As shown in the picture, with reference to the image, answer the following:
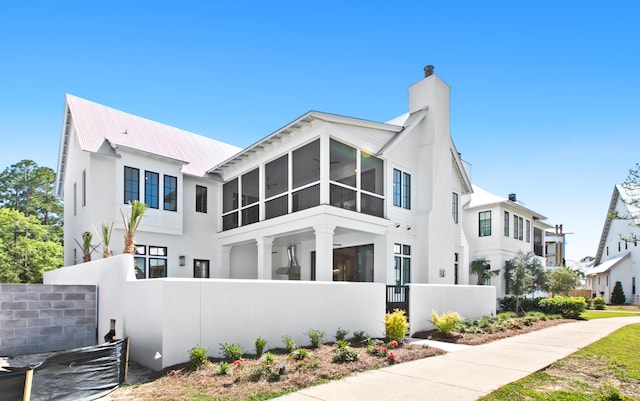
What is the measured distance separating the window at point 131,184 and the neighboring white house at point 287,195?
0.04 meters

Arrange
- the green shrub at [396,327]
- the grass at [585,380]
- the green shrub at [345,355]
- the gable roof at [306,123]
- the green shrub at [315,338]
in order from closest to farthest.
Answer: the grass at [585,380] → the green shrub at [345,355] → the green shrub at [315,338] → the green shrub at [396,327] → the gable roof at [306,123]

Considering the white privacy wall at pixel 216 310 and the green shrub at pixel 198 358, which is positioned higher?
the white privacy wall at pixel 216 310

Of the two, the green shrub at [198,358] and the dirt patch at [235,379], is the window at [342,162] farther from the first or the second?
the green shrub at [198,358]

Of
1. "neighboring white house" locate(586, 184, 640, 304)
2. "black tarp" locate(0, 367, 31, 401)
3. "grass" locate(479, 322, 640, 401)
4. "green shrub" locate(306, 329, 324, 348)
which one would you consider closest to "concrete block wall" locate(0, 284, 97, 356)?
"green shrub" locate(306, 329, 324, 348)

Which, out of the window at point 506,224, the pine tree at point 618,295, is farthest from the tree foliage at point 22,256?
the pine tree at point 618,295

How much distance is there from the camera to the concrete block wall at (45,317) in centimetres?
1018

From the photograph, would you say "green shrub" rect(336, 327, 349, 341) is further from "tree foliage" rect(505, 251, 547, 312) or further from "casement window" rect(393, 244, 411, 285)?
"tree foliage" rect(505, 251, 547, 312)

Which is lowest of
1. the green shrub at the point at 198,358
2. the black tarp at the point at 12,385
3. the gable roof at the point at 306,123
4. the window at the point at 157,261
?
the green shrub at the point at 198,358

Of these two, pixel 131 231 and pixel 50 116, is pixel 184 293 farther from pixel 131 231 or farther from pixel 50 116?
pixel 50 116

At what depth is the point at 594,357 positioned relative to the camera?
8734 millimetres

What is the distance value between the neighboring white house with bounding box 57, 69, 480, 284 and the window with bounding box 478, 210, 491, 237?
17.4 ft

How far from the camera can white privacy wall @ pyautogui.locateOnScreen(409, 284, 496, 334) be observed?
39.9 feet

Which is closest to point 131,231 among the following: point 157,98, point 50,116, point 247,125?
point 157,98

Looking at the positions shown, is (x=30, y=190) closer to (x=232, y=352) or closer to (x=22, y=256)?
(x=22, y=256)
